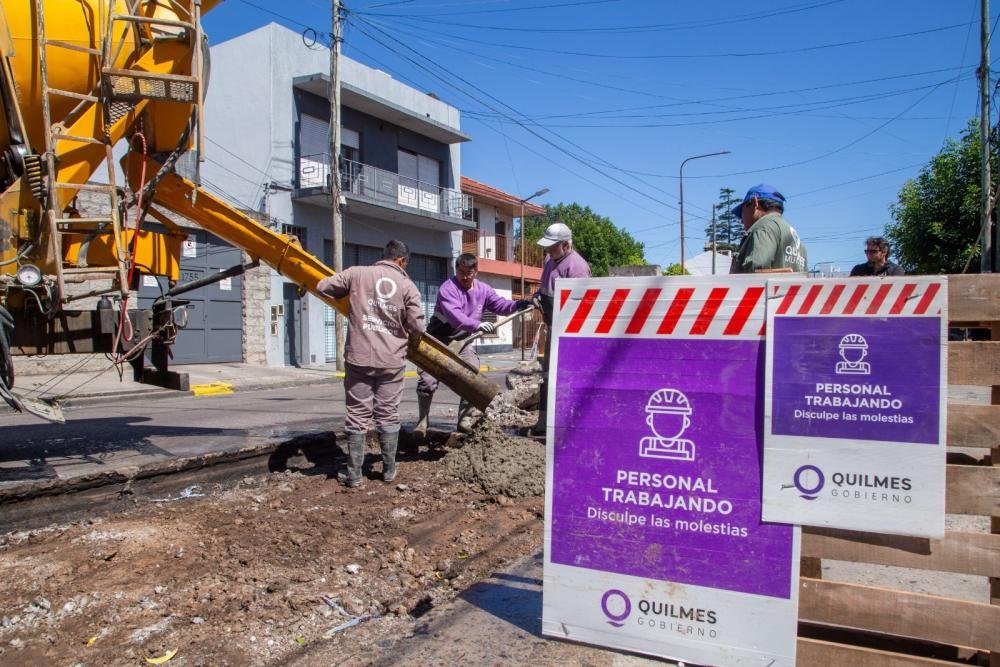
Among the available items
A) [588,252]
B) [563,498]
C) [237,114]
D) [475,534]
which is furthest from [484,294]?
[588,252]

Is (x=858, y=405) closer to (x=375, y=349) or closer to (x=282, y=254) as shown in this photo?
(x=375, y=349)

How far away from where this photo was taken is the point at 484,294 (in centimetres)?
670

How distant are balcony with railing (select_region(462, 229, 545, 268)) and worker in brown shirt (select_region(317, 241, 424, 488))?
25.7 meters

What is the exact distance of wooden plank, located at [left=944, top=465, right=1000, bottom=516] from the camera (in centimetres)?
225

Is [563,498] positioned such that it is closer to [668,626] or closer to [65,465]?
[668,626]

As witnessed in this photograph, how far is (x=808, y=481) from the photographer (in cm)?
234

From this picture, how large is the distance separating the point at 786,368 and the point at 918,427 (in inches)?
17.5

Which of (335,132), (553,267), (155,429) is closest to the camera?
(553,267)

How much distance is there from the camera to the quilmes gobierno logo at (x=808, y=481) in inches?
91.6

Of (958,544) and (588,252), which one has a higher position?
(588,252)

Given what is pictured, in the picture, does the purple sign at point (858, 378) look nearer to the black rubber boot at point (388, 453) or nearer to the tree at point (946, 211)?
the black rubber boot at point (388, 453)

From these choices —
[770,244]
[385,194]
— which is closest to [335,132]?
[385,194]

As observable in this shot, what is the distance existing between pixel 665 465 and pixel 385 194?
22.3 metres

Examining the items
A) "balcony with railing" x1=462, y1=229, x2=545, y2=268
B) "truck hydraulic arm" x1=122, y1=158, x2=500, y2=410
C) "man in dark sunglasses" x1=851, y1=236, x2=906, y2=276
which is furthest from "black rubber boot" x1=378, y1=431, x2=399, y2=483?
"balcony with railing" x1=462, y1=229, x2=545, y2=268
